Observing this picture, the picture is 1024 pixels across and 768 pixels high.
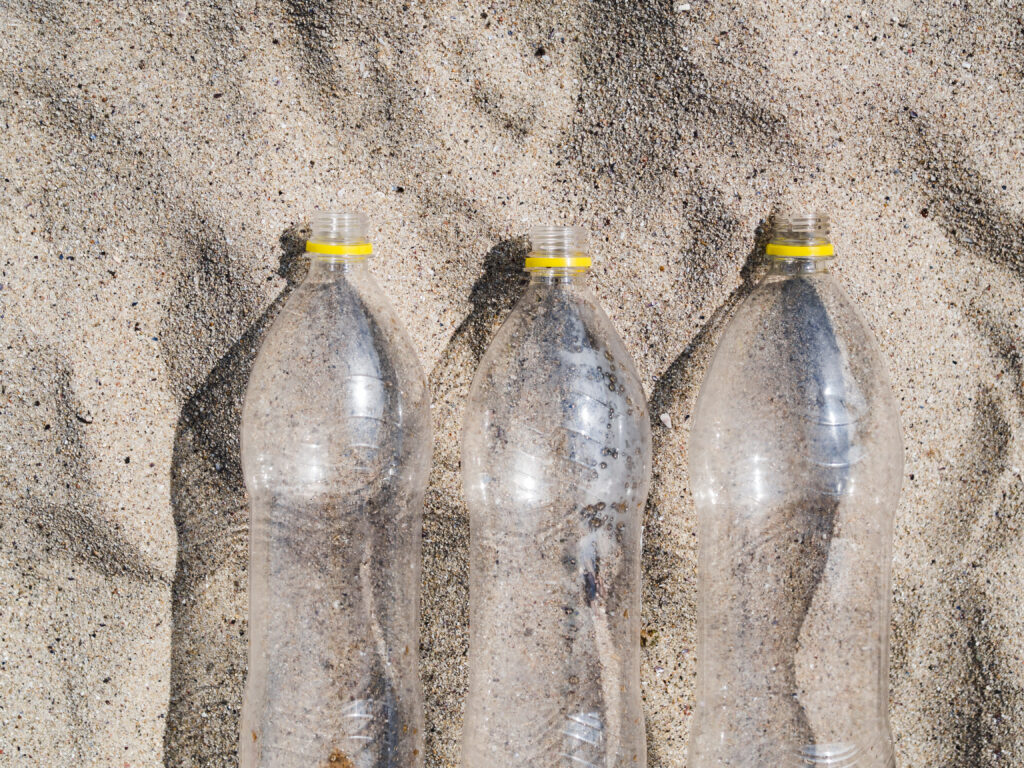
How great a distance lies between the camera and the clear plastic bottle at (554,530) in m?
1.72

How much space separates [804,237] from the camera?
1737 mm

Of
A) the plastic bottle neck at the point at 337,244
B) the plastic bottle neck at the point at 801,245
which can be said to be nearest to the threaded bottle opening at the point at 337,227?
the plastic bottle neck at the point at 337,244

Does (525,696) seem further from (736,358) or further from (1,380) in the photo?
(1,380)

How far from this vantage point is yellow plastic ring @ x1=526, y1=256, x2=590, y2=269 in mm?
1694

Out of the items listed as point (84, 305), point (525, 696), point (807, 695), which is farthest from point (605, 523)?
point (84, 305)

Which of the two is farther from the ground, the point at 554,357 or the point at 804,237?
the point at 804,237

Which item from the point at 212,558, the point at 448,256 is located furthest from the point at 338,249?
the point at 212,558

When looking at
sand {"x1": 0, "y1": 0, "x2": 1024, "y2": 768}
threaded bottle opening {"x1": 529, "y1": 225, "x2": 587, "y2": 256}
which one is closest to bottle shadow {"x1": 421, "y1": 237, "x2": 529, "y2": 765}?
sand {"x1": 0, "y1": 0, "x2": 1024, "y2": 768}

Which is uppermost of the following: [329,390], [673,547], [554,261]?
[554,261]

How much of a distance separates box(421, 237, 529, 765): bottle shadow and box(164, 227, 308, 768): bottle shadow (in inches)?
14.0

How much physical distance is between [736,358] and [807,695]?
2.18ft

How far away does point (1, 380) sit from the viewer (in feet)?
5.76

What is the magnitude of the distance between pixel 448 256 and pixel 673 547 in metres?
0.75

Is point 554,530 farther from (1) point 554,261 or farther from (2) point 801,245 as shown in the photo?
(2) point 801,245
